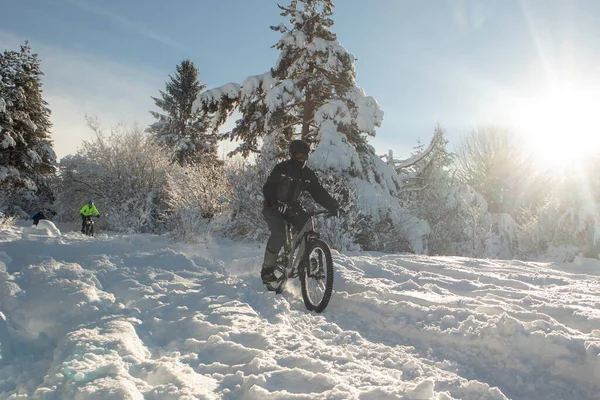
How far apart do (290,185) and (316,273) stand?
3.73ft

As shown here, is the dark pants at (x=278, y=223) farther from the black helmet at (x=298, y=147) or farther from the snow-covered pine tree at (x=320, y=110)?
the snow-covered pine tree at (x=320, y=110)

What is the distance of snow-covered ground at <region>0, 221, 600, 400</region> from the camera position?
237 cm

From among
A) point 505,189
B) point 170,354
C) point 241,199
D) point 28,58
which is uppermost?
point 28,58

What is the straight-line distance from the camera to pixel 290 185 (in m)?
5.05

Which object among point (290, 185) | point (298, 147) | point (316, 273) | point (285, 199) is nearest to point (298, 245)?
point (316, 273)

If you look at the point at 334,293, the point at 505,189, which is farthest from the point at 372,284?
the point at 505,189

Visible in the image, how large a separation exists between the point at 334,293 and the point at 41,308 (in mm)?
3094

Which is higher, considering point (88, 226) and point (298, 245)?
point (298, 245)

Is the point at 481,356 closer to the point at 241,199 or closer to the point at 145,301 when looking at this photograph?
the point at 145,301

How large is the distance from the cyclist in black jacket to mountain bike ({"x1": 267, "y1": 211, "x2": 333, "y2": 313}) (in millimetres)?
88

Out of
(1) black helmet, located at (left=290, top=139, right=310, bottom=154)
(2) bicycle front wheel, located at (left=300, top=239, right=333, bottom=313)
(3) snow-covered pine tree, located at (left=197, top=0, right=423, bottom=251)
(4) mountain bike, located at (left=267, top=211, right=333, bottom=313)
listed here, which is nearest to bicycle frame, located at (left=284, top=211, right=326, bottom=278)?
(4) mountain bike, located at (left=267, top=211, right=333, bottom=313)

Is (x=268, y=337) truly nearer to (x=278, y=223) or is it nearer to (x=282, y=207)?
(x=282, y=207)

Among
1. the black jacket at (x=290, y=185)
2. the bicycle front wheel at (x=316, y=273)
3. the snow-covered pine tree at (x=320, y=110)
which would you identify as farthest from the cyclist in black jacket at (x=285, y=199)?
the snow-covered pine tree at (x=320, y=110)

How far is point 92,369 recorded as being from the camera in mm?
2340
